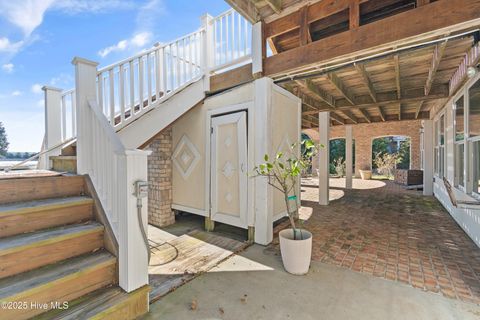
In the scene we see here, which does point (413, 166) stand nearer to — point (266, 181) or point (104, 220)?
point (266, 181)

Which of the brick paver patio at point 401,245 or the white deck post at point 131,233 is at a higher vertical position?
the white deck post at point 131,233

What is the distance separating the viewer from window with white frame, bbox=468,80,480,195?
3.42m

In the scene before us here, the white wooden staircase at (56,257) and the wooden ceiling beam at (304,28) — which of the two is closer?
the white wooden staircase at (56,257)

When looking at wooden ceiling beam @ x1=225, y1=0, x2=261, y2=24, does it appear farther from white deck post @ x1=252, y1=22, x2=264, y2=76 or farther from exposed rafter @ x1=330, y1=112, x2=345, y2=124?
exposed rafter @ x1=330, y1=112, x2=345, y2=124

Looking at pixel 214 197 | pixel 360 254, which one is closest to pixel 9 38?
pixel 214 197

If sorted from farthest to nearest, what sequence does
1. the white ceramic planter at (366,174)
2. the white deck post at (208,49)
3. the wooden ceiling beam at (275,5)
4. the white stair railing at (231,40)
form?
the white ceramic planter at (366,174)
the white deck post at (208,49)
the white stair railing at (231,40)
the wooden ceiling beam at (275,5)

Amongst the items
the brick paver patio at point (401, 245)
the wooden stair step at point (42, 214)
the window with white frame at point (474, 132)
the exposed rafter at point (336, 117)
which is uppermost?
the exposed rafter at point (336, 117)

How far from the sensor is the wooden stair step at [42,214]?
5.74 feet

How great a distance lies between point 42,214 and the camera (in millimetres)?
1894

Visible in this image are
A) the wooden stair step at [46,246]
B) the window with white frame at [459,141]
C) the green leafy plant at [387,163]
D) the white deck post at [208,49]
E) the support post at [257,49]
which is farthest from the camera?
the green leafy plant at [387,163]

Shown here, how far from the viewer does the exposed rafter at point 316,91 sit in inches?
173

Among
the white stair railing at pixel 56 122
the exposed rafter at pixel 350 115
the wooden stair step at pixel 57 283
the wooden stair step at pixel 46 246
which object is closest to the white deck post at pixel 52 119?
the white stair railing at pixel 56 122

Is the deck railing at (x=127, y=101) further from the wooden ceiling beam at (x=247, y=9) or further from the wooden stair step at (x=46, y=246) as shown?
the wooden ceiling beam at (x=247, y=9)

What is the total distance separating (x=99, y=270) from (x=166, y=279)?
2.83ft
